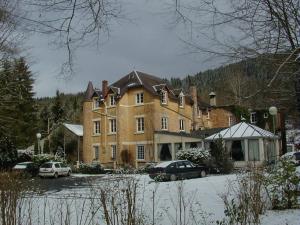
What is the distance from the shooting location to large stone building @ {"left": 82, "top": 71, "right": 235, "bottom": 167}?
4934cm

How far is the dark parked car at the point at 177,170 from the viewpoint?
2919 centimetres

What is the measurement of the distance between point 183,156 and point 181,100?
19.0 meters

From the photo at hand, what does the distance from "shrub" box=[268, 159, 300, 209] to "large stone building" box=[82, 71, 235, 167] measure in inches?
1350

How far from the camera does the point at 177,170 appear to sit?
30.0 metres

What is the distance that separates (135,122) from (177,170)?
22579 mm

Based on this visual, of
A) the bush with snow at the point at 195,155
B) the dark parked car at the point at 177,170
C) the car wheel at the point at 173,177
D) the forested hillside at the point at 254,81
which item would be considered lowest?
the car wheel at the point at 173,177

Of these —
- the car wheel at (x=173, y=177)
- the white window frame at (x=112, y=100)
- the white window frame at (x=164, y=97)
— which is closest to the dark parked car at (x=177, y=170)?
the car wheel at (x=173, y=177)

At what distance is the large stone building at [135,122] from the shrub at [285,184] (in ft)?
112

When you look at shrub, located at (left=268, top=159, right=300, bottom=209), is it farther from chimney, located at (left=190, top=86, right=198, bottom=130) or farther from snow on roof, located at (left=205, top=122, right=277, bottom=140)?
chimney, located at (left=190, top=86, right=198, bottom=130)

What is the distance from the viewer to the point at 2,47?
2214cm

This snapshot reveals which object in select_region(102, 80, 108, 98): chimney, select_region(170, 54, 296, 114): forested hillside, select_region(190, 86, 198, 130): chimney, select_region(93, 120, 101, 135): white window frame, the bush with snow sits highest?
select_region(102, 80, 108, 98): chimney

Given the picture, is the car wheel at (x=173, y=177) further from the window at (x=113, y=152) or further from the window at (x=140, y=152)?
the window at (x=113, y=152)

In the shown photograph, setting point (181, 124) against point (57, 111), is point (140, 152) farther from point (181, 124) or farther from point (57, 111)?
point (57, 111)

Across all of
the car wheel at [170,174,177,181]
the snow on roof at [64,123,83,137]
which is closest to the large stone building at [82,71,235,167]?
the snow on roof at [64,123,83,137]
